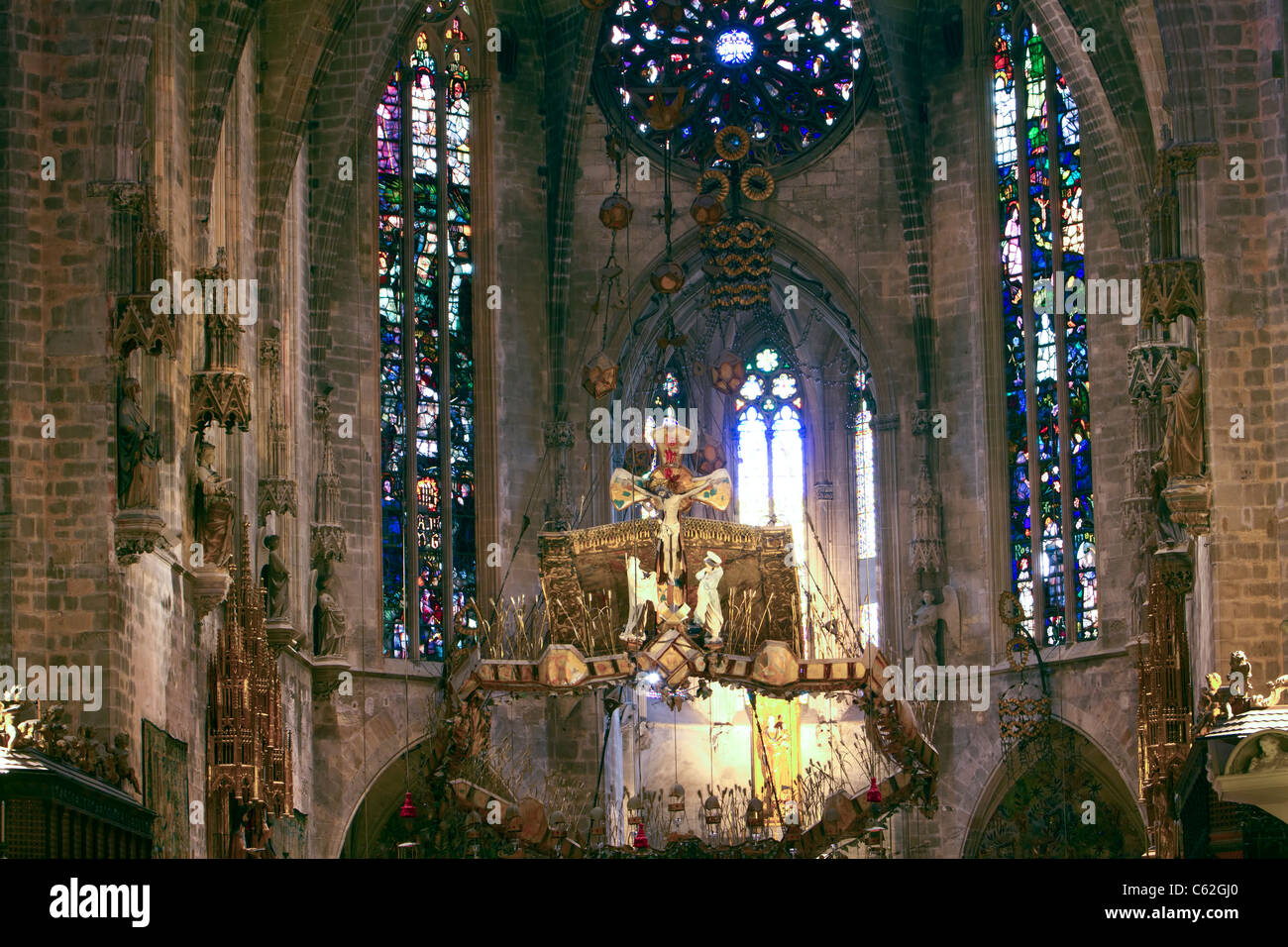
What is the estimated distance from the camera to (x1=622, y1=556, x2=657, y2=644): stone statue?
3031 cm

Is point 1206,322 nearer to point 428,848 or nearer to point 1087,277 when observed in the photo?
point 1087,277

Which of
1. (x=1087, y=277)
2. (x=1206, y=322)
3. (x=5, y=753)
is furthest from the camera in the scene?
(x=1087, y=277)

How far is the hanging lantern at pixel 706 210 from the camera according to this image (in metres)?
34.9

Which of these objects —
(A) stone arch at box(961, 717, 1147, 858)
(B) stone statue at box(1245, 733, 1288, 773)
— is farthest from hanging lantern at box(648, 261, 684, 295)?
(B) stone statue at box(1245, 733, 1288, 773)

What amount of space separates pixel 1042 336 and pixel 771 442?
29.0 ft

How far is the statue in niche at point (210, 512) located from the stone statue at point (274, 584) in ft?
11.0

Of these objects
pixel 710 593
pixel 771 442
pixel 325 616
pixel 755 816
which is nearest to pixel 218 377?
pixel 710 593

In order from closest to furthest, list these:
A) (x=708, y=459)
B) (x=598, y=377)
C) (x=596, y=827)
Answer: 1. (x=596, y=827)
2. (x=598, y=377)
3. (x=708, y=459)

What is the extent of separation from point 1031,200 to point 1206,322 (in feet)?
36.3

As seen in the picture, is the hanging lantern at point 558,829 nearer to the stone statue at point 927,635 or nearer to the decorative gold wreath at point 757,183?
the stone statue at point 927,635

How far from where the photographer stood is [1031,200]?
1421 inches

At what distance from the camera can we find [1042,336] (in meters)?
35.6

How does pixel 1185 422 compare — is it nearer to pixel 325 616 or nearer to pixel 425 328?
pixel 325 616
